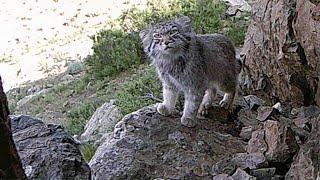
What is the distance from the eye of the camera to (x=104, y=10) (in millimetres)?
16875

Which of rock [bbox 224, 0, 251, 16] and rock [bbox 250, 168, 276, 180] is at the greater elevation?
rock [bbox 250, 168, 276, 180]

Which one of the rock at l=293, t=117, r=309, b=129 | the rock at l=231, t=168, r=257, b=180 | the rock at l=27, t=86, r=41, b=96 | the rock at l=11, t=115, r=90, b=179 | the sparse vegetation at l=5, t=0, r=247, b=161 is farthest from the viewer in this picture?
the rock at l=27, t=86, r=41, b=96

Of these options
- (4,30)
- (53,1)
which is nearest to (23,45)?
(4,30)

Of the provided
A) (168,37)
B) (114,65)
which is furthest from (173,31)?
(114,65)

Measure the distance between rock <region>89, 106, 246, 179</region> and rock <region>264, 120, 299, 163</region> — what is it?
20.2 inches

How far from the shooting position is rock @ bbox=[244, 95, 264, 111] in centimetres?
678

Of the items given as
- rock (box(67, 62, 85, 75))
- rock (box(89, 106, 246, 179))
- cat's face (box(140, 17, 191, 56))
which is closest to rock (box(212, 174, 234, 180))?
rock (box(89, 106, 246, 179))

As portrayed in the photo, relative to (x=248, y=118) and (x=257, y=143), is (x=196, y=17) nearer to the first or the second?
(x=248, y=118)

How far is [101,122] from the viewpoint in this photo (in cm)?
907

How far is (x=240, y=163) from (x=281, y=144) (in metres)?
0.41

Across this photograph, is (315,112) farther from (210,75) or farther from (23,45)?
(23,45)

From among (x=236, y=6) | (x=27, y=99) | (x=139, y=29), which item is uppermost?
(x=236, y=6)

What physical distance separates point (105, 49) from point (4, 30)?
239 inches

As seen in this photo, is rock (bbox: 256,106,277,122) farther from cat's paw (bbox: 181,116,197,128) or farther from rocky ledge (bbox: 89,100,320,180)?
cat's paw (bbox: 181,116,197,128)
